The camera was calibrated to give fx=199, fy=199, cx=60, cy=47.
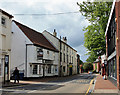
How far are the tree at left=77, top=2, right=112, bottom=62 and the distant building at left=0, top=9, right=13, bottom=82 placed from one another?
14535mm

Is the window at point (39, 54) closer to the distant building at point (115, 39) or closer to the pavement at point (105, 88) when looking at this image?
the distant building at point (115, 39)

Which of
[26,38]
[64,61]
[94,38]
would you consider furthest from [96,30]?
[64,61]

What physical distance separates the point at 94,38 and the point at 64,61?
16.7 m

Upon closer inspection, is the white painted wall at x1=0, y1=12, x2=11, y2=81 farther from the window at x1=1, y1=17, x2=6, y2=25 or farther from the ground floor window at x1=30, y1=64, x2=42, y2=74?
the ground floor window at x1=30, y1=64, x2=42, y2=74

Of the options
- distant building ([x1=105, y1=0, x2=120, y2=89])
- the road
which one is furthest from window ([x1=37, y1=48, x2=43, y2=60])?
distant building ([x1=105, y1=0, x2=120, y2=89])

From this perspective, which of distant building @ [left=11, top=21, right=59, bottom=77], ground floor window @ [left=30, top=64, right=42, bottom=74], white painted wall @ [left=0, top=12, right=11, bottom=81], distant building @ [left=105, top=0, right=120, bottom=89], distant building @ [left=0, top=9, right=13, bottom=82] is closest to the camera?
distant building @ [left=105, top=0, right=120, bottom=89]

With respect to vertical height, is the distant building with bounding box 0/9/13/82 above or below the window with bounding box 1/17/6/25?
below

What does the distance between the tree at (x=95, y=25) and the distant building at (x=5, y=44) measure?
14.5 m

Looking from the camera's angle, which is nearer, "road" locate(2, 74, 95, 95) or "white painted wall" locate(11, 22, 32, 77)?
"road" locate(2, 74, 95, 95)

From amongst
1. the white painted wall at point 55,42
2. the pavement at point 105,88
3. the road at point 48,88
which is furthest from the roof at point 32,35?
the pavement at point 105,88

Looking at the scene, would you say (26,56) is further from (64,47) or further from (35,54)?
(64,47)

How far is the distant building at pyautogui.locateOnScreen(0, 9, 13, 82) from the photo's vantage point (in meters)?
21.4

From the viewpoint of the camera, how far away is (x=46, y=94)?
1216cm

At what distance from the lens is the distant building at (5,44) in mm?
21409
